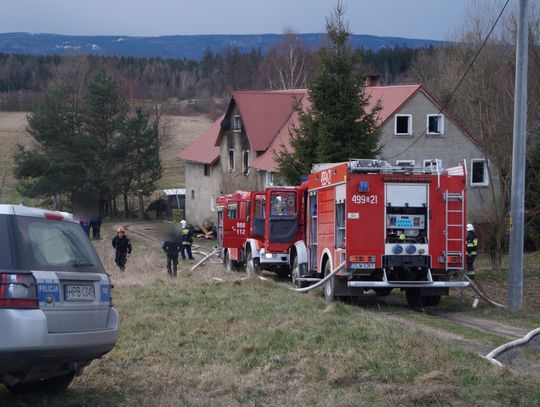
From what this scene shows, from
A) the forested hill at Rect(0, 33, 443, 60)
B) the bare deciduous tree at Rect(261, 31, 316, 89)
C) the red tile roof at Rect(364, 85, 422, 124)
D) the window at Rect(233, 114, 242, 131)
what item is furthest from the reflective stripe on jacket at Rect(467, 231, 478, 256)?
the forested hill at Rect(0, 33, 443, 60)

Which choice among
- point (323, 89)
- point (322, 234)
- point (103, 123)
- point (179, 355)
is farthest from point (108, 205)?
point (179, 355)

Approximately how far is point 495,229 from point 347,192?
525 inches

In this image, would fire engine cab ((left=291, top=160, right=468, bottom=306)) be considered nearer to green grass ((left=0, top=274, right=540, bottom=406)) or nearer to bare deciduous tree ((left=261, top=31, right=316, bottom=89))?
green grass ((left=0, top=274, right=540, bottom=406))

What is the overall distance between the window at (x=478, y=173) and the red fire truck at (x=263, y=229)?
1945 centimetres

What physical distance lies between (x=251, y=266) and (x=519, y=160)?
10.2 m

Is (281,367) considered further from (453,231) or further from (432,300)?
(432,300)

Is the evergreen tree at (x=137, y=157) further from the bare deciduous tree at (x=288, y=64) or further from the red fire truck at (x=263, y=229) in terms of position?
the red fire truck at (x=263, y=229)

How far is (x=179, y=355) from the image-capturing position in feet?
32.0

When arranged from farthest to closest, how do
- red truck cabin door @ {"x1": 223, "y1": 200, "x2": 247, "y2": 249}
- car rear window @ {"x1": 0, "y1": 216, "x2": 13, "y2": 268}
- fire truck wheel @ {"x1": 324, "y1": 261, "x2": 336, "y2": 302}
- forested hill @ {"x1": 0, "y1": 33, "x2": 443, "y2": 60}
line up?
forested hill @ {"x1": 0, "y1": 33, "x2": 443, "y2": 60} → red truck cabin door @ {"x1": 223, "y1": 200, "x2": 247, "y2": 249} → fire truck wheel @ {"x1": 324, "y1": 261, "x2": 336, "y2": 302} → car rear window @ {"x1": 0, "y1": 216, "x2": 13, "y2": 268}

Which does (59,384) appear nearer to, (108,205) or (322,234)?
(322,234)

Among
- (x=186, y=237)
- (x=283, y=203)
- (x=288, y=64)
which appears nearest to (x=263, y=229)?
(x=283, y=203)

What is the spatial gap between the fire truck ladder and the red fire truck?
470cm

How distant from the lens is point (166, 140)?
3034 inches

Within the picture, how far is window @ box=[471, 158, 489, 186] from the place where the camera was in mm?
45125
